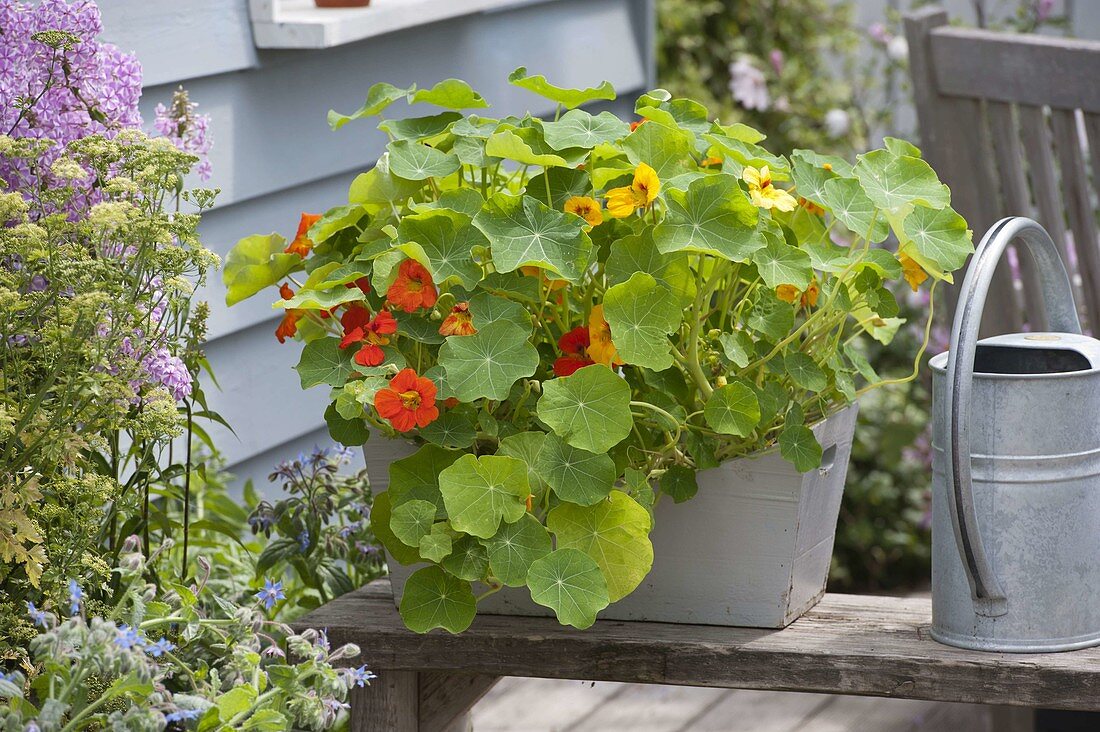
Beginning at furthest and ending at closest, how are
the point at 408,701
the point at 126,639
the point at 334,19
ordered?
1. the point at 334,19
2. the point at 408,701
3. the point at 126,639

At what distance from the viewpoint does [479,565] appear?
3.54ft

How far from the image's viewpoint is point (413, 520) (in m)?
1.09

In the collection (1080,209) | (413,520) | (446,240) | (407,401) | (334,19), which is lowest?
(1080,209)

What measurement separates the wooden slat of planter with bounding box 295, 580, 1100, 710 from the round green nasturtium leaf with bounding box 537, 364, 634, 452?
0.76 feet

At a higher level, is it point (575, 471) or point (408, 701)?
point (575, 471)

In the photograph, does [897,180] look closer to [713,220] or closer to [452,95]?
[713,220]

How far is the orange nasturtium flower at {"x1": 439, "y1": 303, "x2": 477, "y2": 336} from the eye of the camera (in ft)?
3.60

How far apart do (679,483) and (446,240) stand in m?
0.31

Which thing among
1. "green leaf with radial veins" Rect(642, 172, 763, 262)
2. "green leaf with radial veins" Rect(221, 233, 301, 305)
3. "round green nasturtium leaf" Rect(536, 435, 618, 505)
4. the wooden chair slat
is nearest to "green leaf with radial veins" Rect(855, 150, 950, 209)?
"green leaf with radial veins" Rect(642, 172, 763, 262)

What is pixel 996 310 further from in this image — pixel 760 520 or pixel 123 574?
pixel 123 574

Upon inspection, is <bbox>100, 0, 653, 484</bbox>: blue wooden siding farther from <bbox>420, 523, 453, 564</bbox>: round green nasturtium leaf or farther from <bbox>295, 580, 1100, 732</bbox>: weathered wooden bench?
<bbox>420, 523, 453, 564</bbox>: round green nasturtium leaf

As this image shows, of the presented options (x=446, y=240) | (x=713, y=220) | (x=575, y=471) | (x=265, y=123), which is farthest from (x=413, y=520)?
(x=265, y=123)

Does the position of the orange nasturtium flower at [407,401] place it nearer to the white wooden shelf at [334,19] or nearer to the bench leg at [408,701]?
the bench leg at [408,701]

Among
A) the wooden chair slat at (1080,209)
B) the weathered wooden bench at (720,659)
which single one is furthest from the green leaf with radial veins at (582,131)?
the wooden chair slat at (1080,209)
